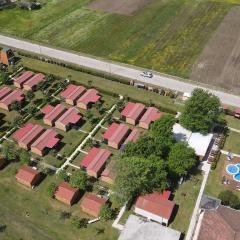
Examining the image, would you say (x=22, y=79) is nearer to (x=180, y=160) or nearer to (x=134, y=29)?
(x=134, y=29)

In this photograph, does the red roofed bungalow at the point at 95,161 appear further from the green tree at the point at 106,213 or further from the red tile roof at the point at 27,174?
the red tile roof at the point at 27,174

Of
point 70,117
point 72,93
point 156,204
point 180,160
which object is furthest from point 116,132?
point 156,204

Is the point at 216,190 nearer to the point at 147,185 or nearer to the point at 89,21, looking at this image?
the point at 147,185

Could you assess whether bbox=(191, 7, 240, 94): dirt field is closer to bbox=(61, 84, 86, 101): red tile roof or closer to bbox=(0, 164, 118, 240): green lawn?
bbox=(61, 84, 86, 101): red tile roof

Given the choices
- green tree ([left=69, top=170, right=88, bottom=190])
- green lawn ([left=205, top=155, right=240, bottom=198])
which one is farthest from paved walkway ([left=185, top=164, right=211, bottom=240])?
green tree ([left=69, top=170, right=88, bottom=190])

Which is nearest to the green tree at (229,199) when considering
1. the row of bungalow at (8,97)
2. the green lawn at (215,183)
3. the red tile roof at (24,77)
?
the green lawn at (215,183)
